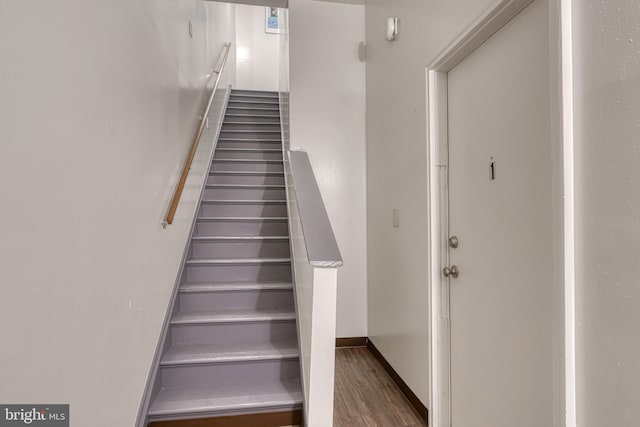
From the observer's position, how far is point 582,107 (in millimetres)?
1001

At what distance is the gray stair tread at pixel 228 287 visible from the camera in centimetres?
223

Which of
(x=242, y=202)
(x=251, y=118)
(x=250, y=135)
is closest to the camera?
(x=242, y=202)

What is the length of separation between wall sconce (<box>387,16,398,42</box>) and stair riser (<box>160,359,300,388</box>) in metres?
2.22

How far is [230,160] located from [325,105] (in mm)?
1122

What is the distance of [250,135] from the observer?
414 cm

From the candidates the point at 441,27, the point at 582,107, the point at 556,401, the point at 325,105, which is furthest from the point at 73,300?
the point at 325,105

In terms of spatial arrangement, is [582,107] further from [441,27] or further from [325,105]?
[325,105]

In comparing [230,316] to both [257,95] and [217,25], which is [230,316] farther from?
[257,95]

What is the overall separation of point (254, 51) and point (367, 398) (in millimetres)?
6150

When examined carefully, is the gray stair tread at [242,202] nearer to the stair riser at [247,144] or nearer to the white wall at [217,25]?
the stair riser at [247,144]

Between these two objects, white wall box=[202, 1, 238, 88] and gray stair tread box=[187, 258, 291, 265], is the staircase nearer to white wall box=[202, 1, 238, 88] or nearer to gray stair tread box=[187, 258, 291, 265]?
gray stair tread box=[187, 258, 291, 265]

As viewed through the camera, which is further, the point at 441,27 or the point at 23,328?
the point at 441,27

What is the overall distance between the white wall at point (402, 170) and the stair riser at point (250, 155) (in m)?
1.14

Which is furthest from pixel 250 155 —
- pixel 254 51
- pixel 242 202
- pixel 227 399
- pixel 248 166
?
pixel 254 51
